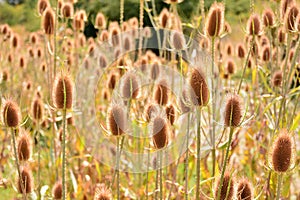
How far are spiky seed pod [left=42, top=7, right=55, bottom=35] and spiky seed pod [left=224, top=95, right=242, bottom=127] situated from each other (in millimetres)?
1670

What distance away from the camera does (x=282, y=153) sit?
1728mm

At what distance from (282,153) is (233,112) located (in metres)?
0.22

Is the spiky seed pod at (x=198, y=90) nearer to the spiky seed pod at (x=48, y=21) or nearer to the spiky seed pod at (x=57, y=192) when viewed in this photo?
the spiky seed pod at (x=57, y=192)

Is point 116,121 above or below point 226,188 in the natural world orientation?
above

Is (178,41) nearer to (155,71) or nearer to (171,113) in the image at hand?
(155,71)

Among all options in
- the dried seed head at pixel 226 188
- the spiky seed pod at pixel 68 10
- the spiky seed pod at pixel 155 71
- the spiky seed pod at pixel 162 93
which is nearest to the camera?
the dried seed head at pixel 226 188

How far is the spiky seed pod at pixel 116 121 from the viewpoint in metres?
1.99

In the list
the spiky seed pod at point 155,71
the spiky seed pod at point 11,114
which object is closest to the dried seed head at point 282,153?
the spiky seed pod at point 11,114

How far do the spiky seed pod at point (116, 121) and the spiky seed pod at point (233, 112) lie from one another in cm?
42

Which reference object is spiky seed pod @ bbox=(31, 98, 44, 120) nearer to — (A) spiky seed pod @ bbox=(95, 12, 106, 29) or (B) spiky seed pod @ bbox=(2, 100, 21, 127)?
(B) spiky seed pod @ bbox=(2, 100, 21, 127)

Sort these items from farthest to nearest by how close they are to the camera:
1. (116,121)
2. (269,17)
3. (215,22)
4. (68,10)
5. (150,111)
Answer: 1. (68,10)
2. (269,17)
3. (215,22)
4. (150,111)
5. (116,121)

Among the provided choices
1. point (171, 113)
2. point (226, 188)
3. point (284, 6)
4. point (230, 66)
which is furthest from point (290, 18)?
point (230, 66)

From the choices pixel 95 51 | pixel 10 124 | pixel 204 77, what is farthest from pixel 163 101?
pixel 95 51

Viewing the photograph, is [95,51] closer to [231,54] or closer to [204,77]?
[231,54]
